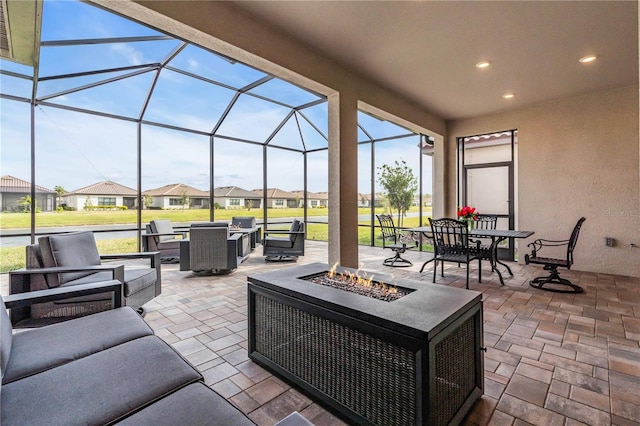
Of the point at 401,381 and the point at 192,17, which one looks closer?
the point at 401,381

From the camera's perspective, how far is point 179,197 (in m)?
6.92

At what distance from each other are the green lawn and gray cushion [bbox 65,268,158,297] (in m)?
3.26

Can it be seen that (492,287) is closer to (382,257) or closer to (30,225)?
(382,257)

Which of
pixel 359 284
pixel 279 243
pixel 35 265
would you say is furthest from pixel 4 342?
pixel 279 243

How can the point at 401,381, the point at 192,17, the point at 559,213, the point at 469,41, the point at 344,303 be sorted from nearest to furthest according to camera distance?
the point at 401,381 → the point at 344,303 → the point at 192,17 → the point at 469,41 → the point at 559,213

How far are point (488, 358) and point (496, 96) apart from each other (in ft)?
15.1

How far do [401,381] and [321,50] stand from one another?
3.62 metres

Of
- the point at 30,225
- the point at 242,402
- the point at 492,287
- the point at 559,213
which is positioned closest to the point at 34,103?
the point at 30,225

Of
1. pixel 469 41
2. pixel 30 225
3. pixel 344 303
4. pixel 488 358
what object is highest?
pixel 469 41

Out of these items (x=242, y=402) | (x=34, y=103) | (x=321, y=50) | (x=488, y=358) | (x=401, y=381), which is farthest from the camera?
(x=34, y=103)

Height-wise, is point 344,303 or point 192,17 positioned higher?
point 192,17

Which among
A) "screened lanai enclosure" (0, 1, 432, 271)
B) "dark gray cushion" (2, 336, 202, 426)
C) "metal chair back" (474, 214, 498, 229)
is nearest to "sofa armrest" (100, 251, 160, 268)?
"dark gray cushion" (2, 336, 202, 426)

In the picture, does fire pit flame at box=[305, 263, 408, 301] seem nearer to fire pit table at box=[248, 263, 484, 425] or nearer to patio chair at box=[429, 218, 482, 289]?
fire pit table at box=[248, 263, 484, 425]

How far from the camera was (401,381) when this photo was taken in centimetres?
137
